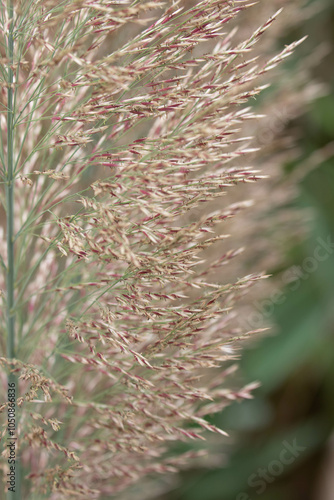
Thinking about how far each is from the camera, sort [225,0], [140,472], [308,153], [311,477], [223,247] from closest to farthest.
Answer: [225,0]
[140,472]
[223,247]
[308,153]
[311,477]

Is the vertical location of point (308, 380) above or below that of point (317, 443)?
above

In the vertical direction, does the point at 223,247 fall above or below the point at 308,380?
above

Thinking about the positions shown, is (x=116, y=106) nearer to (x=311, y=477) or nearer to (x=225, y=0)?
(x=225, y=0)

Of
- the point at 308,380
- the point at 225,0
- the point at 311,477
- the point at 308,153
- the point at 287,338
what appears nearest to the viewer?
the point at 225,0

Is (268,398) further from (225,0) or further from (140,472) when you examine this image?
(225,0)

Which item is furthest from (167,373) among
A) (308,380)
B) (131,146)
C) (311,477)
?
(311,477)

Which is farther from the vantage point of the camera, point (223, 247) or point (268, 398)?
point (268, 398)

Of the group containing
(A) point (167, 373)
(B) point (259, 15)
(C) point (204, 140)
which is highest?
(B) point (259, 15)

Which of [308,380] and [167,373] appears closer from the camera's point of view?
[167,373]

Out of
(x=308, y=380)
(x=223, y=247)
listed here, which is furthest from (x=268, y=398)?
(x=223, y=247)
